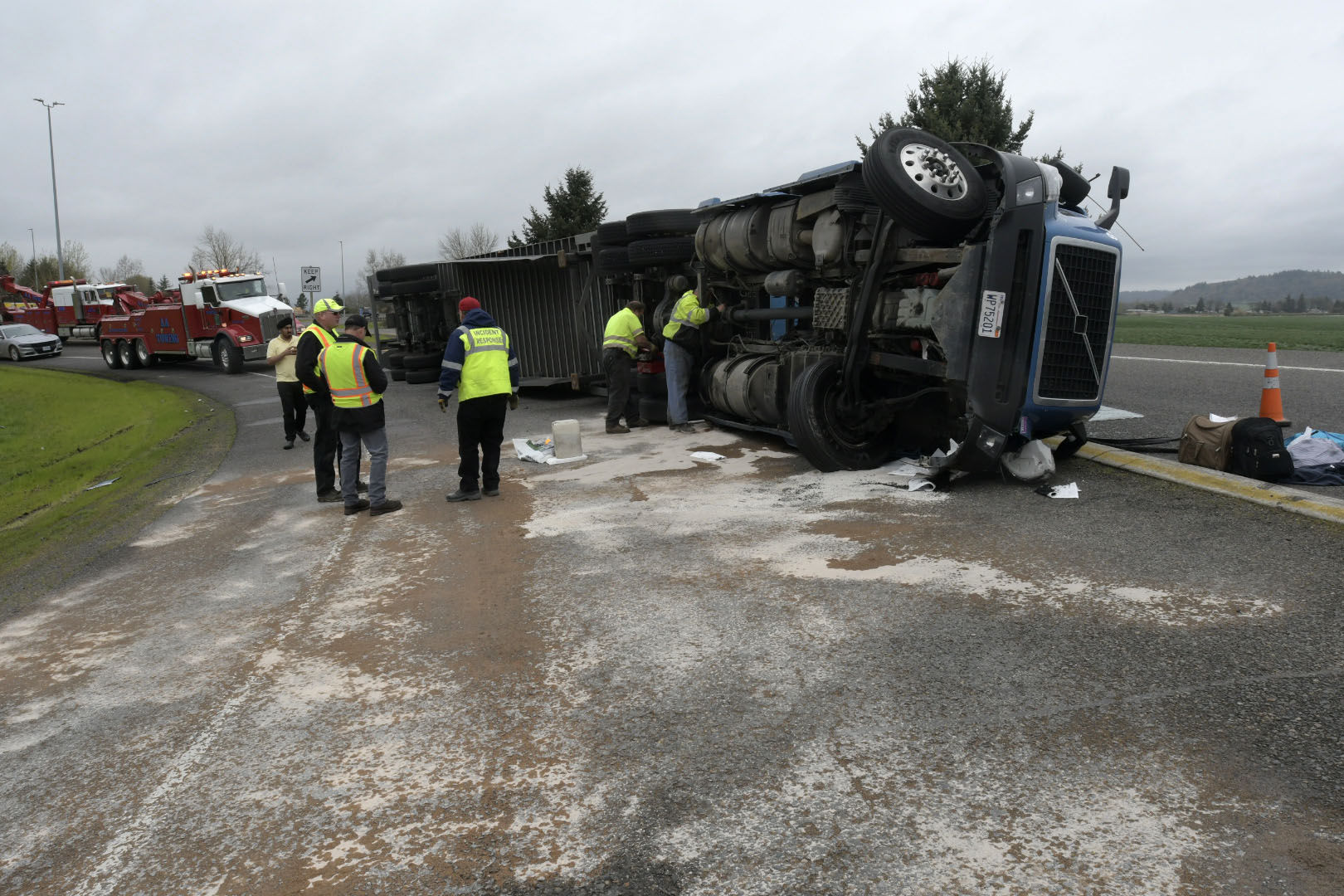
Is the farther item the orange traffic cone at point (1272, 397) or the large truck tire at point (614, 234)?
the large truck tire at point (614, 234)

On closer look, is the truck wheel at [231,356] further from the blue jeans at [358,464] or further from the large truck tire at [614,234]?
the blue jeans at [358,464]

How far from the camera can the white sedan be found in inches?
1428

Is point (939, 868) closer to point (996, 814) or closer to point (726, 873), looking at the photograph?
point (996, 814)

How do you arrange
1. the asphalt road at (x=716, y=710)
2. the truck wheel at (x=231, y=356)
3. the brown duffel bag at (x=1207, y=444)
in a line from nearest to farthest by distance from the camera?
the asphalt road at (x=716, y=710), the brown duffel bag at (x=1207, y=444), the truck wheel at (x=231, y=356)

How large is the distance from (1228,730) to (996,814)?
1.05m

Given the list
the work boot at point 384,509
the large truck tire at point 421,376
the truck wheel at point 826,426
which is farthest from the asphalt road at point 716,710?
the large truck tire at point 421,376

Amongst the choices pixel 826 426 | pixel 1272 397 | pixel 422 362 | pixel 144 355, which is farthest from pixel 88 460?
pixel 144 355

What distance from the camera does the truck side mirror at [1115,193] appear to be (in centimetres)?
757

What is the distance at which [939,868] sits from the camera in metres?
2.74

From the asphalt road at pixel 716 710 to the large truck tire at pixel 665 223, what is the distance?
A: 6.15m

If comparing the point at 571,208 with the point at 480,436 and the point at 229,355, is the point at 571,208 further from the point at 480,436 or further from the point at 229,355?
the point at 480,436

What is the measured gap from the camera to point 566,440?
33.3 ft

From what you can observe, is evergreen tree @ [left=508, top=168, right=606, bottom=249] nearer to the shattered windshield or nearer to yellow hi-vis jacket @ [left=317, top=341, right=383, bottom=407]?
the shattered windshield

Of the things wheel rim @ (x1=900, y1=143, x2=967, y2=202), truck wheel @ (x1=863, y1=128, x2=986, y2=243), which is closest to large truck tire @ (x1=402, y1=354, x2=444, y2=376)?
truck wheel @ (x1=863, y1=128, x2=986, y2=243)
